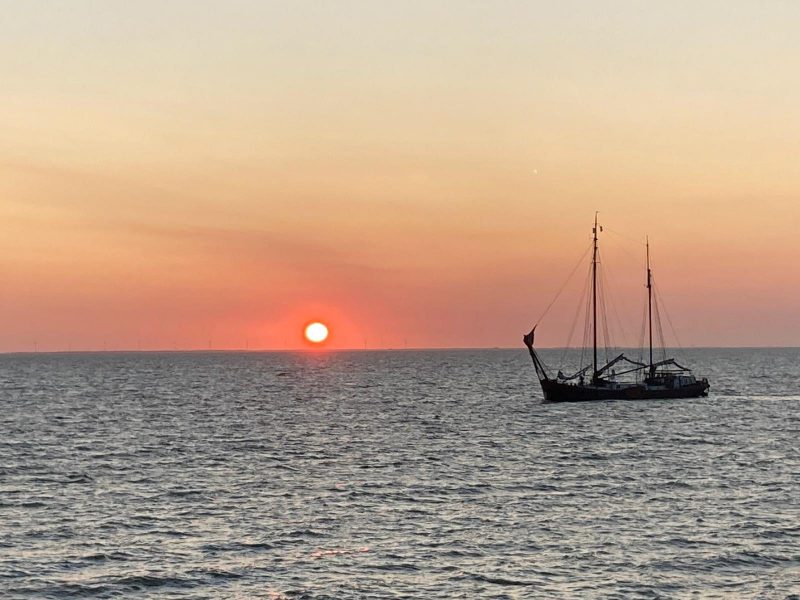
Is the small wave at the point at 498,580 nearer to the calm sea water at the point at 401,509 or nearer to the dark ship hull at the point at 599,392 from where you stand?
the calm sea water at the point at 401,509

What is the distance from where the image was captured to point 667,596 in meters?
36.3

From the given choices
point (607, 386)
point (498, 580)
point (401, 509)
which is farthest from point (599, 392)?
point (498, 580)

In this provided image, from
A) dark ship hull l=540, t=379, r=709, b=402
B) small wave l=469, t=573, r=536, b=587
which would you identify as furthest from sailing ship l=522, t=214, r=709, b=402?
small wave l=469, t=573, r=536, b=587

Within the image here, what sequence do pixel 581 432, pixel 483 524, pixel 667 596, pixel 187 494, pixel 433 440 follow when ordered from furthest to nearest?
pixel 581 432 → pixel 433 440 → pixel 187 494 → pixel 483 524 → pixel 667 596

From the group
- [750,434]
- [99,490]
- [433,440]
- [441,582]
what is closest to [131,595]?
[441,582]

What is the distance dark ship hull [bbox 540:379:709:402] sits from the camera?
427 ft

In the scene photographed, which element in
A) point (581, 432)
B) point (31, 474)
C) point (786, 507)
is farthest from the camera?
point (581, 432)

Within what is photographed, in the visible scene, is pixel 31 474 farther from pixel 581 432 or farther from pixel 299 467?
pixel 581 432

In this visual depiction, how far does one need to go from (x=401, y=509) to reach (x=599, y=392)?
82191 millimetres

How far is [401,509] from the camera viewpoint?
52469mm

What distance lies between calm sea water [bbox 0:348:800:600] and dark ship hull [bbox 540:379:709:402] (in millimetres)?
24615

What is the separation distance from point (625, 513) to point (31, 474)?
39255 millimetres

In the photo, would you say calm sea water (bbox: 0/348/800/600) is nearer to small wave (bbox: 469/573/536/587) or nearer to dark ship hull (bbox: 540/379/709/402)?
small wave (bbox: 469/573/536/587)

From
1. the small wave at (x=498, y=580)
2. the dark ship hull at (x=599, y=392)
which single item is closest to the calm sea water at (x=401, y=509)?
the small wave at (x=498, y=580)
